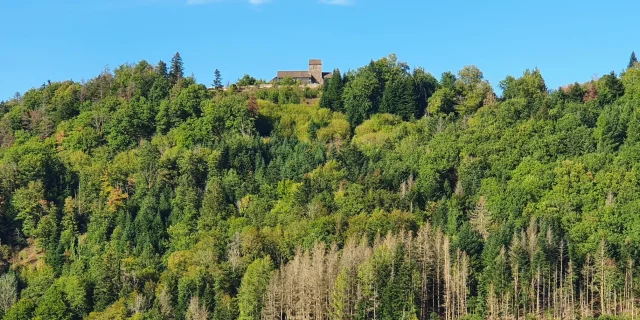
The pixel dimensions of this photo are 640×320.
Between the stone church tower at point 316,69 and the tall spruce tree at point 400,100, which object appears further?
the stone church tower at point 316,69

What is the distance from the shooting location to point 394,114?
126 meters

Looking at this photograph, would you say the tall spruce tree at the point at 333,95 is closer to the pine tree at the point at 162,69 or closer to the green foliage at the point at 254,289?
the pine tree at the point at 162,69

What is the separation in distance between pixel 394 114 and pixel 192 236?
37.2 meters

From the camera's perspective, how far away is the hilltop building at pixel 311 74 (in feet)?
490

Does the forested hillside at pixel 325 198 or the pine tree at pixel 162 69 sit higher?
the pine tree at pixel 162 69

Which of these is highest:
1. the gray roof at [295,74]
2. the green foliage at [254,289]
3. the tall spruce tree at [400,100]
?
the gray roof at [295,74]

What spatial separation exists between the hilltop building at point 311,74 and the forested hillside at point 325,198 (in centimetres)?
1298

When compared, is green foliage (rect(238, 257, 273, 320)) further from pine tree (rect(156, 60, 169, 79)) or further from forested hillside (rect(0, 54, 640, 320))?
pine tree (rect(156, 60, 169, 79))

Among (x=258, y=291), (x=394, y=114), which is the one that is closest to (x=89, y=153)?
(x=394, y=114)

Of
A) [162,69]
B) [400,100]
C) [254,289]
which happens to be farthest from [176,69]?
[254,289]

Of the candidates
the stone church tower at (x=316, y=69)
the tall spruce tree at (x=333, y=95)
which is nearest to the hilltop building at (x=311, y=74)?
the stone church tower at (x=316, y=69)

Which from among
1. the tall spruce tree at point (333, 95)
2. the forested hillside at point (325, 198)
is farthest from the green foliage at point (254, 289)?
the tall spruce tree at point (333, 95)

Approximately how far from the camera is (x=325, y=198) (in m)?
98.4

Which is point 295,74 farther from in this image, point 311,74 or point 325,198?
point 325,198
